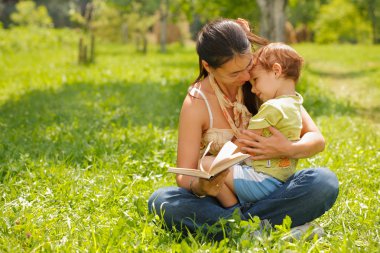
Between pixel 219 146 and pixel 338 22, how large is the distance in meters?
34.2

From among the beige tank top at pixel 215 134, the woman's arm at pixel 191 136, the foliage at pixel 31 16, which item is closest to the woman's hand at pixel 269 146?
the beige tank top at pixel 215 134

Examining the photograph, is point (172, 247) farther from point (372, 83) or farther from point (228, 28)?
point (372, 83)

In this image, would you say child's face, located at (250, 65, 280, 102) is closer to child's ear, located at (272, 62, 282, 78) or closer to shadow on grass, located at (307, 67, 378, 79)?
child's ear, located at (272, 62, 282, 78)

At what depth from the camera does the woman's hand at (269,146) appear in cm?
371

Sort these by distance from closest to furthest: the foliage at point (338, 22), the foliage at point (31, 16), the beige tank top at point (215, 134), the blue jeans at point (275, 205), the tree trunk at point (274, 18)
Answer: the blue jeans at point (275, 205), the beige tank top at point (215, 134), the tree trunk at point (274, 18), the foliage at point (31, 16), the foliage at point (338, 22)

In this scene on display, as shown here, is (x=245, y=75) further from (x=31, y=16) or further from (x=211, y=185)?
(x=31, y=16)

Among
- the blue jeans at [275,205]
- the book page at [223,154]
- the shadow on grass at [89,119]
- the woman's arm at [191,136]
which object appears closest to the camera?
the book page at [223,154]

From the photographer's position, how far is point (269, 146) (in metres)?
3.71

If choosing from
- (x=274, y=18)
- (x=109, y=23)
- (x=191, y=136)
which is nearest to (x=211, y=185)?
(x=191, y=136)

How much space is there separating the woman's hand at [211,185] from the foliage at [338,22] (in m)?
31.9

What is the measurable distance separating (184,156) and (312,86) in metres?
7.71

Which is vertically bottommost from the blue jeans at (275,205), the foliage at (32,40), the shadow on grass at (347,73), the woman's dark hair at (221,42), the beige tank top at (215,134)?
the foliage at (32,40)

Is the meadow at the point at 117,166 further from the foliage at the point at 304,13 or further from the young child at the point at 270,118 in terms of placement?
the foliage at the point at 304,13

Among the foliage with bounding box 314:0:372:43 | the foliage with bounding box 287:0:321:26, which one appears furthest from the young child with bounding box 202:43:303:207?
the foliage with bounding box 287:0:321:26
